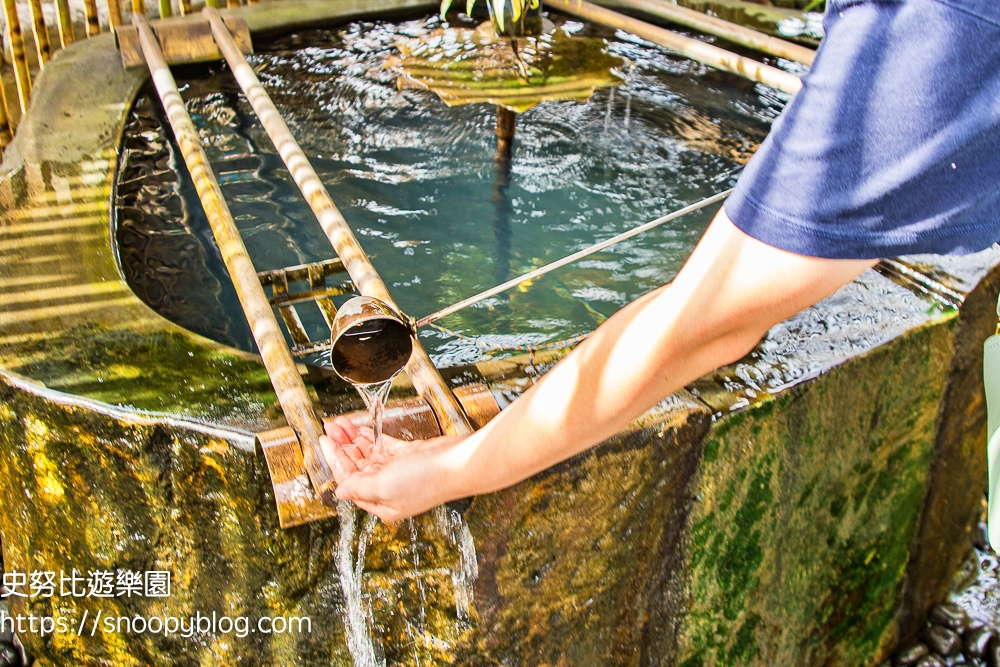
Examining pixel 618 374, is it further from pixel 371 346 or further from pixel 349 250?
pixel 349 250

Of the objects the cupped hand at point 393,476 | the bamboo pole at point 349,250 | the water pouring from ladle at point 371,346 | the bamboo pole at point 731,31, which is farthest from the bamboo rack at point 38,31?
the cupped hand at point 393,476

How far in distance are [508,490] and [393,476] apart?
29 cm

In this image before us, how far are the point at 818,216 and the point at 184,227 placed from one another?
2.64m

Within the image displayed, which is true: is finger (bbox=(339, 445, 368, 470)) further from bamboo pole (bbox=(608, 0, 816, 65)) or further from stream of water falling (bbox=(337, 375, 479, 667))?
bamboo pole (bbox=(608, 0, 816, 65))

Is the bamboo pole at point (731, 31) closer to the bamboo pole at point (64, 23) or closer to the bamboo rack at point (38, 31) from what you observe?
the bamboo rack at point (38, 31)

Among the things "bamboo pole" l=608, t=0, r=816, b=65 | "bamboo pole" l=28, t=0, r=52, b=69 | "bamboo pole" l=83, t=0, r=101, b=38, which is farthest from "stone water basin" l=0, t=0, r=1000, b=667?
"bamboo pole" l=83, t=0, r=101, b=38

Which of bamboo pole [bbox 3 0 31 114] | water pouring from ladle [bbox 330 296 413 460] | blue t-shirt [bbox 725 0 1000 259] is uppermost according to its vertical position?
blue t-shirt [bbox 725 0 1000 259]

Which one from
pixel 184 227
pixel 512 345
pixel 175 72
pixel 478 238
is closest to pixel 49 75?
pixel 175 72

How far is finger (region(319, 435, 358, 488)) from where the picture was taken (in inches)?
60.6

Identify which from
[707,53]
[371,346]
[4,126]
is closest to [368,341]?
[371,346]

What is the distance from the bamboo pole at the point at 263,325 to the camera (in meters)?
1.58

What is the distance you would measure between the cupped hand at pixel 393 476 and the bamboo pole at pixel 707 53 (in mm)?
1950

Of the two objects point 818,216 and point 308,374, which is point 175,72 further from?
point 818,216

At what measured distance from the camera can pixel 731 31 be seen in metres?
3.75
